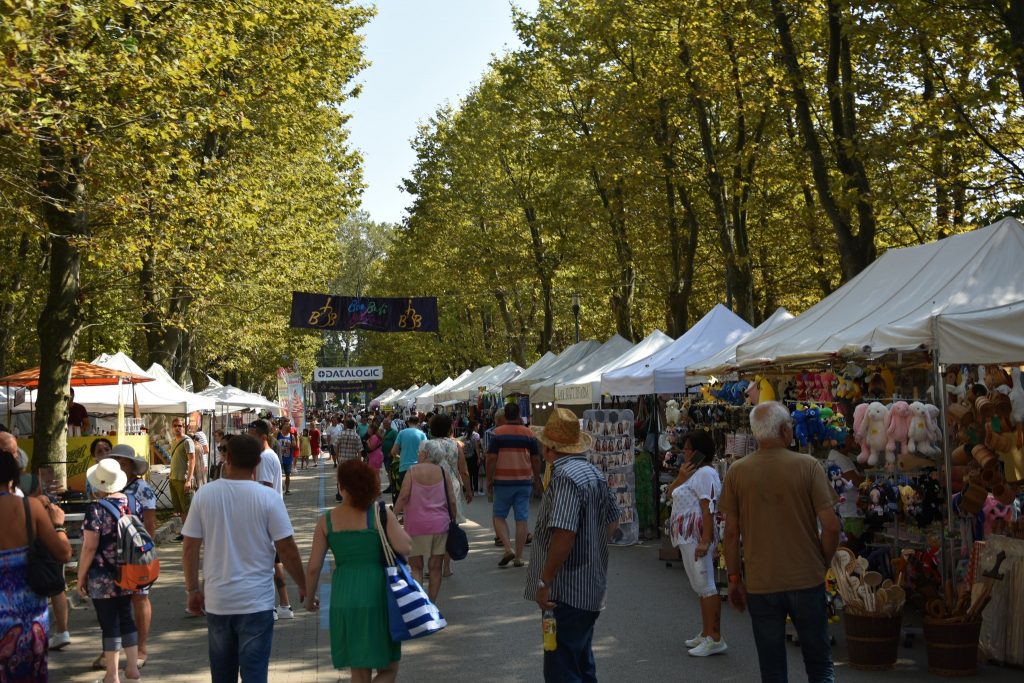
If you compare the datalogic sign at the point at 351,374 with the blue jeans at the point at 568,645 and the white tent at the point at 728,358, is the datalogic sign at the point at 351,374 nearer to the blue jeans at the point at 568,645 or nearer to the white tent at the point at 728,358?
the white tent at the point at 728,358

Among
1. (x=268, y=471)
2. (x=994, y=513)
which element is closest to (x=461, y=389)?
(x=268, y=471)

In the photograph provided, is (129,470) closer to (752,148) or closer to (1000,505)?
(1000,505)

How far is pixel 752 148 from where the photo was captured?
72.5 ft

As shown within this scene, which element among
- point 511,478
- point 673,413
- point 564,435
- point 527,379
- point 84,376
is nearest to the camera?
point 564,435

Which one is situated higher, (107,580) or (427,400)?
(427,400)

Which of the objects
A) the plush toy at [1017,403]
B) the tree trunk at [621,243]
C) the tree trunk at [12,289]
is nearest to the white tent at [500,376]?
the tree trunk at [621,243]

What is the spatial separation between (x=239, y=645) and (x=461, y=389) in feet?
95.2

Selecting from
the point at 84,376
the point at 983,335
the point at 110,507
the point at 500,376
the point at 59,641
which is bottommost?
the point at 59,641

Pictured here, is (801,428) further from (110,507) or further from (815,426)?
(110,507)

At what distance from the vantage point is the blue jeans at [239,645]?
5910mm

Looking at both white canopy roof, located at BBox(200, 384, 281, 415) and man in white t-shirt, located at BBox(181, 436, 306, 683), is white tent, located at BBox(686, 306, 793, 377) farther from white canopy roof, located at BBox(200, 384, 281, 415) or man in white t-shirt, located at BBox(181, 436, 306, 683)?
white canopy roof, located at BBox(200, 384, 281, 415)

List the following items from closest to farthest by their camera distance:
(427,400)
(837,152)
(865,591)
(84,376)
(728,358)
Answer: (865,591), (728,358), (837,152), (84,376), (427,400)

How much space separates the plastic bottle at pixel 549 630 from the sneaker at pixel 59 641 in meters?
5.24

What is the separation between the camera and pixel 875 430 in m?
9.56
